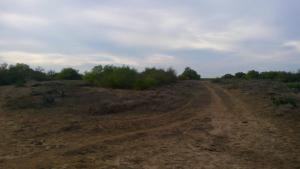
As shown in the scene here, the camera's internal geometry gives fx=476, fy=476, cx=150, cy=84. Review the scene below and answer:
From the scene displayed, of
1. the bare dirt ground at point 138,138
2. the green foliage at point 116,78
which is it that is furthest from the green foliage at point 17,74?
the bare dirt ground at point 138,138

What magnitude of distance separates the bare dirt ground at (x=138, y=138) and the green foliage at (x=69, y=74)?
2291 cm

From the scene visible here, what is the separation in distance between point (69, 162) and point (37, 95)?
12907 mm

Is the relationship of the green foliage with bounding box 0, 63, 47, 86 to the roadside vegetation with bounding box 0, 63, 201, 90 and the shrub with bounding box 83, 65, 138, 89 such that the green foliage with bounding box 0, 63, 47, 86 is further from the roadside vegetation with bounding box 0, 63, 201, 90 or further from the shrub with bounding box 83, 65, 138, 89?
the shrub with bounding box 83, 65, 138, 89

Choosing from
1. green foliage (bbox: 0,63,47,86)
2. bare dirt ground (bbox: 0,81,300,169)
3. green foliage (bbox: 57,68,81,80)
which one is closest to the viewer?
bare dirt ground (bbox: 0,81,300,169)

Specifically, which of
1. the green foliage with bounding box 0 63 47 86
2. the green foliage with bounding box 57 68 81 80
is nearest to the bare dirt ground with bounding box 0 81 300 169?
the green foliage with bounding box 0 63 47 86

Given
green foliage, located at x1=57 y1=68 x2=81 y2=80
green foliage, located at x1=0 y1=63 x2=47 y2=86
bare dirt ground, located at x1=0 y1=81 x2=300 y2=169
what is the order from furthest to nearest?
green foliage, located at x1=57 y1=68 x2=81 y2=80, green foliage, located at x1=0 y1=63 x2=47 y2=86, bare dirt ground, located at x1=0 y1=81 x2=300 y2=169

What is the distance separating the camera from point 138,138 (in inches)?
565

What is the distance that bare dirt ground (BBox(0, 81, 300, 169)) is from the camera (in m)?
11.4

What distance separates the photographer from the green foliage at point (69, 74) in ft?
151

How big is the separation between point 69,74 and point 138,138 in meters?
33.2

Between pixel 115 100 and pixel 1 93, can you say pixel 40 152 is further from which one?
pixel 1 93

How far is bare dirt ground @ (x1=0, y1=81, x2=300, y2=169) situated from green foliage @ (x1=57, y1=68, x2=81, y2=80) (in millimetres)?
22907

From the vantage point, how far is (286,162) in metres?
12.2

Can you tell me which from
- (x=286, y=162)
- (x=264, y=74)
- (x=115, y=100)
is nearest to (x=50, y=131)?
(x=286, y=162)
